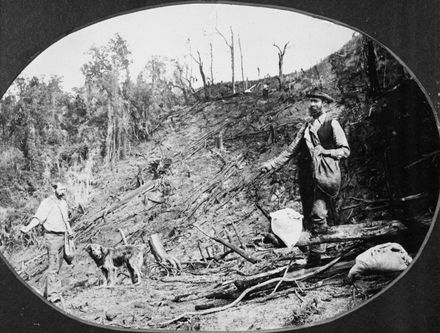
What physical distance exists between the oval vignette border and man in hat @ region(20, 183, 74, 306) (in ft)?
0.32

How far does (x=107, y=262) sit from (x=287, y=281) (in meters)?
0.83

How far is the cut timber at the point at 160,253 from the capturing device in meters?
2.94

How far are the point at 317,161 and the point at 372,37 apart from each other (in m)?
0.61

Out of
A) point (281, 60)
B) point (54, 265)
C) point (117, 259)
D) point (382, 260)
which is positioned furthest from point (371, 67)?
point (54, 265)

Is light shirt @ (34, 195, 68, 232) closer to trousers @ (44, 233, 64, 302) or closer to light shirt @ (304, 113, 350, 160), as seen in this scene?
trousers @ (44, 233, 64, 302)

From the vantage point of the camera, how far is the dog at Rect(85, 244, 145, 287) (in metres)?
2.94

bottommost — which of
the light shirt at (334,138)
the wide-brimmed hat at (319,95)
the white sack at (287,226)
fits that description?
the white sack at (287,226)

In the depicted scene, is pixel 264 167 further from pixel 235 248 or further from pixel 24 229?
pixel 24 229

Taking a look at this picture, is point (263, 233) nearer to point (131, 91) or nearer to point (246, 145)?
point (246, 145)

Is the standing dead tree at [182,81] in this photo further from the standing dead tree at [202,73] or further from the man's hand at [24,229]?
the man's hand at [24,229]

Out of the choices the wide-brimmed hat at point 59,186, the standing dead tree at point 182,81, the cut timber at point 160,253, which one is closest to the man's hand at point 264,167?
the standing dead tree at point 182,81

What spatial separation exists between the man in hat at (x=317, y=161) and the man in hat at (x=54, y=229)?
3.16 feet

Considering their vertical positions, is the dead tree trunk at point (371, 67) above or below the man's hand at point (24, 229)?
above

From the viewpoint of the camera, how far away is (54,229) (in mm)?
2959
